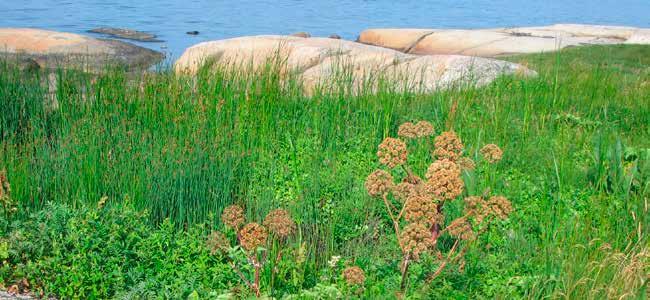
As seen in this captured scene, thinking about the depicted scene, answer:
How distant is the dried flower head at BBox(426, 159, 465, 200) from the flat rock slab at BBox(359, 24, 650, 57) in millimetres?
9823

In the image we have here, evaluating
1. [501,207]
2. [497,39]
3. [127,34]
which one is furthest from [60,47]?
[501,207]

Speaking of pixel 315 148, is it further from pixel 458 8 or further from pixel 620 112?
pixel 458 8

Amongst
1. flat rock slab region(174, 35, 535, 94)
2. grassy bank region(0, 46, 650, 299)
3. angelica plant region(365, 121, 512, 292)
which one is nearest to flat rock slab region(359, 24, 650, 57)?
flat rock slab region(174, 35, 535, 94)

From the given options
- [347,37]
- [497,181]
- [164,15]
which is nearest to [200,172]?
[497,181]

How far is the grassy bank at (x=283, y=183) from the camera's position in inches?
138

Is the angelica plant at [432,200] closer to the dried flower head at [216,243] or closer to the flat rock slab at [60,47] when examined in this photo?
the dried flower head at [216,243]

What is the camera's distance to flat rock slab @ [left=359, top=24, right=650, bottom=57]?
43.5ft

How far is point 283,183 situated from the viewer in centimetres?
477

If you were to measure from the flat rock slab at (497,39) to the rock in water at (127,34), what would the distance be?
184 inches

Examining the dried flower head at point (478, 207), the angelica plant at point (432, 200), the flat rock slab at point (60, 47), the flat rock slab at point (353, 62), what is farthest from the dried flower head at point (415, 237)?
the flat rock slab at point (60, 47)

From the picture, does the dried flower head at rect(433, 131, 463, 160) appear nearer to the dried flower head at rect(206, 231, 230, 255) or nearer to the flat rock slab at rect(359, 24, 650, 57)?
the dried flower head at rect(206, 231, 230, 255)

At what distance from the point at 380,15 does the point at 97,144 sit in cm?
2022

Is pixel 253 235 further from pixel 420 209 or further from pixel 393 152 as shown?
pixel 393 152

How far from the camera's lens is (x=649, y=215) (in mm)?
4020
